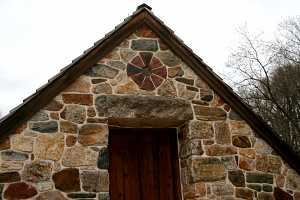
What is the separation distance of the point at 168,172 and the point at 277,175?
1.67m

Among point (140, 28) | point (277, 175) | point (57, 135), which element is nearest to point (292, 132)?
→ point (277, 175)

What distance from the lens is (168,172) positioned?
6637 mm

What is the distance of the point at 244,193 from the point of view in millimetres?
6332

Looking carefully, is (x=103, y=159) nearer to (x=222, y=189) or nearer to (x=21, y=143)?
(x=21, y=143)

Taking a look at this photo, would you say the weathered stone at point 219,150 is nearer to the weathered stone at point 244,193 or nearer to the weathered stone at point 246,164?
Answer: the weathered stone at point 246,164

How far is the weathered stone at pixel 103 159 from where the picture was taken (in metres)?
5.80

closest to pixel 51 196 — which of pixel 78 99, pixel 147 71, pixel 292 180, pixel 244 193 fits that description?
pixel 78 99

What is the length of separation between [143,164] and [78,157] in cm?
120

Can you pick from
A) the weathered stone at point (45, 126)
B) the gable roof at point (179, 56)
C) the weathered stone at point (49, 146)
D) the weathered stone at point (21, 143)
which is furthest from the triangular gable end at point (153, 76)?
the weathered stone at point (21, 143)

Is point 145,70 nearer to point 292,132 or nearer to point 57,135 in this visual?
point 57,135

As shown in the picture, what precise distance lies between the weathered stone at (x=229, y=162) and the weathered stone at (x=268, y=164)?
0.40m

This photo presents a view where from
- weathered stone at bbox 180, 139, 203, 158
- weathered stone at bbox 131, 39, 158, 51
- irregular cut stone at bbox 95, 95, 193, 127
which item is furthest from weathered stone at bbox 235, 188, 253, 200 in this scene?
weathered stone at bbox 131, 39, 158, 51

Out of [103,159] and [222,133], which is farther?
[222,133]

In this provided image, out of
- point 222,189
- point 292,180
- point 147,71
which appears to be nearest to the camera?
point 222,189
